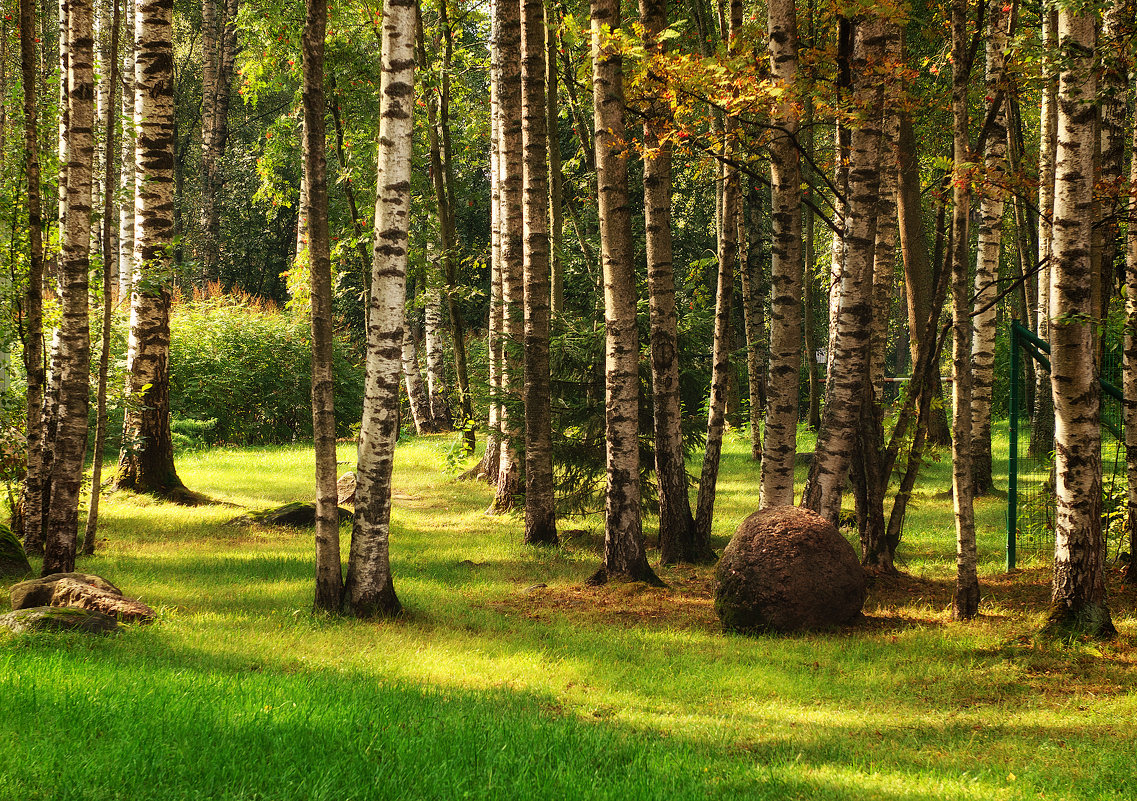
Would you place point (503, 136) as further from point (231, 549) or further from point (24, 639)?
point (24, 639)

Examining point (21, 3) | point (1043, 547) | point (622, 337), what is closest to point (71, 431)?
point (21, 3)

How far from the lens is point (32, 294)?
Answer: 8.12 metres

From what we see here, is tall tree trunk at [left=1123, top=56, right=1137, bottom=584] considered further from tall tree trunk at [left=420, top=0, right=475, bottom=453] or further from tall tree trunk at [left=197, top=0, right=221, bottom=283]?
tall tree trunk at [left=197, top=0, right=221, bottom=283]

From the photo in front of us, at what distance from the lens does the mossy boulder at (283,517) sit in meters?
11.6

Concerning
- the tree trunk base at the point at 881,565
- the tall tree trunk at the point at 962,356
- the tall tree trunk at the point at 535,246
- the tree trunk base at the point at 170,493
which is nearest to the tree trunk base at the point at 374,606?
the tall tree trunk at the point at 535,246

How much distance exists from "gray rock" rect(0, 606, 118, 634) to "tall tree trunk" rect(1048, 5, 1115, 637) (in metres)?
6.98

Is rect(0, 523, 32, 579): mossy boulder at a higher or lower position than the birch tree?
lower

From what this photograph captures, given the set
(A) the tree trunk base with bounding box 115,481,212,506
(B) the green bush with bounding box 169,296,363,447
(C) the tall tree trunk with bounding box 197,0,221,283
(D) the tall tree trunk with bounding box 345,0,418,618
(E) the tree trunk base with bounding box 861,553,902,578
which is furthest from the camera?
(C) the tall tree trunk with bounding box 197,0,221,283

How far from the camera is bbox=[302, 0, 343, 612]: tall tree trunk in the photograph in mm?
7160

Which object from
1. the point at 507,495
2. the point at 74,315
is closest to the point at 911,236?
the point at 507,495

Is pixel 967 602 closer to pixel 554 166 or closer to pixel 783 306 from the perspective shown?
pixel 783 306

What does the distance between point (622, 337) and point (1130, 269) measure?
179 inches

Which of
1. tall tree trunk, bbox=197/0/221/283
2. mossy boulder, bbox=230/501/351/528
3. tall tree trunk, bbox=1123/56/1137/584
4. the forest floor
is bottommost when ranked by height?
the forest floor

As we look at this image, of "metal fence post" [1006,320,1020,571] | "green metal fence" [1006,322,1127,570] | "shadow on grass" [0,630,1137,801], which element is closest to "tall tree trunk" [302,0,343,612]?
"shadow on grass" [0,630,1137,801]
